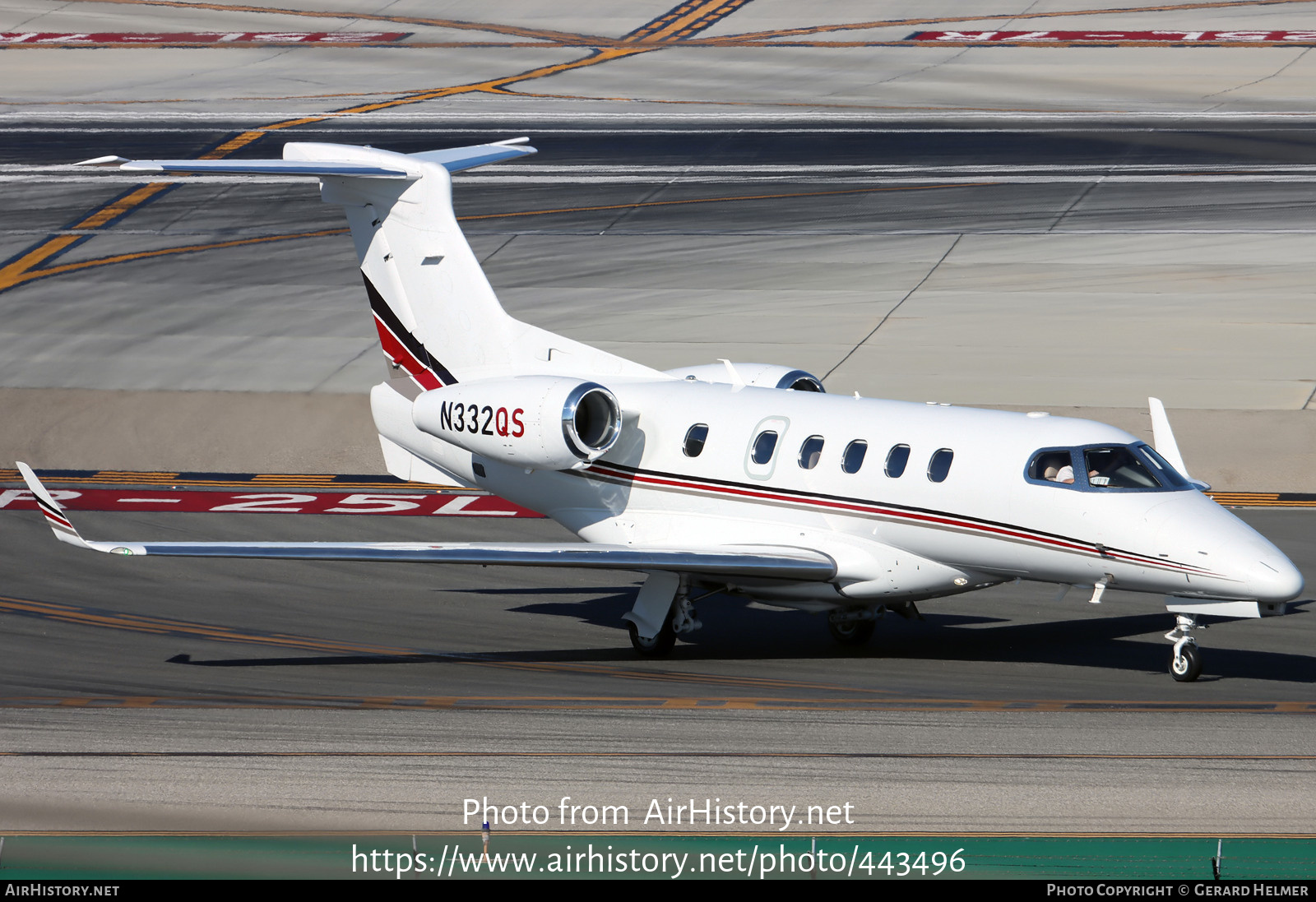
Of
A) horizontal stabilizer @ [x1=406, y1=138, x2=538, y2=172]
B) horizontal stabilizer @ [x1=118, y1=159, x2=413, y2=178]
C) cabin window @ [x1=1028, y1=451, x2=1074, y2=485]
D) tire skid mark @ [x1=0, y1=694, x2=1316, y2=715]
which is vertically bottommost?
tire skid mark @ [x1=0, y1=694, x2=1316, y2=715]

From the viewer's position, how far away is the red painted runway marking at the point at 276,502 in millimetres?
28797

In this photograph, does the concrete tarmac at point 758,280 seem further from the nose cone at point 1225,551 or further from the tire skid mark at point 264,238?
the nose cone at point 1225,551

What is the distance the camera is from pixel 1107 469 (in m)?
18.8

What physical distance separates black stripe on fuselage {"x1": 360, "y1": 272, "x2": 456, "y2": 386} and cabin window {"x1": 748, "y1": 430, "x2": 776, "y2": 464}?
4881mm

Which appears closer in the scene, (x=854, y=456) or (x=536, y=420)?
(x=854, y=456)

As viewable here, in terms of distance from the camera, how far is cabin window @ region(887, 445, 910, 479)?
19.8m

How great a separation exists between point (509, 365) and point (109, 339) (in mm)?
17975

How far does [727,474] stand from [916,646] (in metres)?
3.13

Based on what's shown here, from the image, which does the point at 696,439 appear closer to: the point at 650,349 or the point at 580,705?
the point at 580,705

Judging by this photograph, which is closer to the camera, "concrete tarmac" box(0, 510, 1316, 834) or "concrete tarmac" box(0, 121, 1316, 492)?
"concrete tarmac" box(0, 510, 1316, 834)

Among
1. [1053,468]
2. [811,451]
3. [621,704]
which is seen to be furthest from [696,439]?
[1053,468]

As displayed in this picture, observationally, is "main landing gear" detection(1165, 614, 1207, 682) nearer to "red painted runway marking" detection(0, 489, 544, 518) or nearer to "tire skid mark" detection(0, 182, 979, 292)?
"red painted runway marking" detection(0, 489, 544, 518)

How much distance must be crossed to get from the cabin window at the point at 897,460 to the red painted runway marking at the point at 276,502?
32.4ft

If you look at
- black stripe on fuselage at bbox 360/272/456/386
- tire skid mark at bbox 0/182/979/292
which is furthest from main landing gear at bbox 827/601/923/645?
tire skid mark at bbox 0/182/979/292
